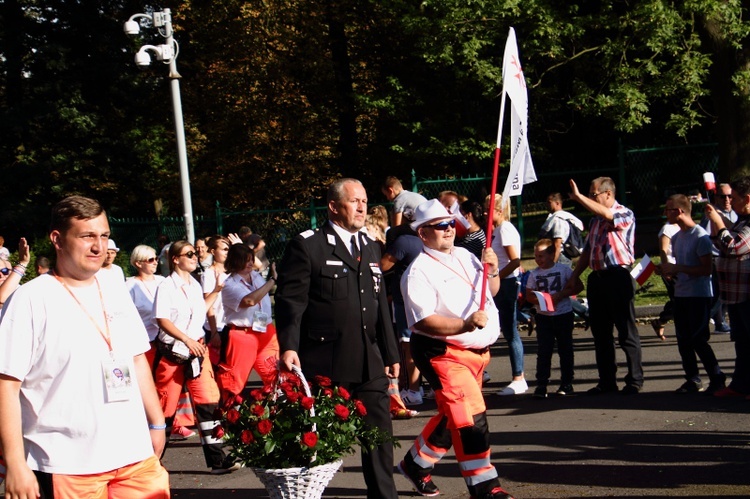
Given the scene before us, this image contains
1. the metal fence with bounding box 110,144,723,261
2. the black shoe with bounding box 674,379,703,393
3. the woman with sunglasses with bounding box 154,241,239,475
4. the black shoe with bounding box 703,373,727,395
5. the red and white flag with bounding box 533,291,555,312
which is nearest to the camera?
the woman with sunglasses with bounding box 154,241,239,475

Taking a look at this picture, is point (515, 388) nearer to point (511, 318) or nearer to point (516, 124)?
point (511, 318)

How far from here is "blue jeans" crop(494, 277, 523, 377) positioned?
34.5 feet

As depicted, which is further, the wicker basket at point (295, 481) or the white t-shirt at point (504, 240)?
the white t-shirt at point (504, 240)

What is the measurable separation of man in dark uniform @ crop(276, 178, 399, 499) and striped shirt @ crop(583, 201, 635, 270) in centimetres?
380

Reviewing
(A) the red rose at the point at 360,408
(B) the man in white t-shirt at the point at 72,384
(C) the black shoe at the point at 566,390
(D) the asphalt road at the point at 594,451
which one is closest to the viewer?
(B) the man in white t-shirt at the point at 72,384

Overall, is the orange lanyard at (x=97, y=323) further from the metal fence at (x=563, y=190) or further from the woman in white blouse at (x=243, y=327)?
the metal fence at (x=563, y=190)

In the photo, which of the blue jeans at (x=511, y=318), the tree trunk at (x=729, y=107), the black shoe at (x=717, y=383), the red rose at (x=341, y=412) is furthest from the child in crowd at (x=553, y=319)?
the tree trunk at (x=729, y=107)

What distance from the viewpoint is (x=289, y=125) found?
107 feet

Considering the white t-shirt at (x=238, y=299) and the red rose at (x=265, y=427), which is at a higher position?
the white t-shirt at (x=238, y=299)

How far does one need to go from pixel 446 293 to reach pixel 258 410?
151 cm

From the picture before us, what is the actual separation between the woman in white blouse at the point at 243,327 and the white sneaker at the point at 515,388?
104 inches

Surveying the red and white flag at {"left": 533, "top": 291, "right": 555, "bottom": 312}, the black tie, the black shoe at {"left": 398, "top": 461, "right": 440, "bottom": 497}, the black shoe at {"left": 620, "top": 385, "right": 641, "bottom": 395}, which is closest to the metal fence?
the red and white flag at {"left": 533, "top": 291, "right": 555, "bottom": 312}

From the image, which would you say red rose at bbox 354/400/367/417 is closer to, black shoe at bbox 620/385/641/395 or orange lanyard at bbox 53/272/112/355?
orange lanyard at bbox 53/272/112/355

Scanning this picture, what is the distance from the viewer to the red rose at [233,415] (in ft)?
18.3
